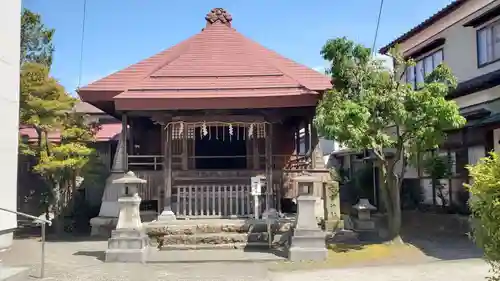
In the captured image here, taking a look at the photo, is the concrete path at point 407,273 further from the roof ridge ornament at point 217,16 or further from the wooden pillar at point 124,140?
the roof ridge ornament at point 217,16

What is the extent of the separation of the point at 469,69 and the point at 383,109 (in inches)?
271

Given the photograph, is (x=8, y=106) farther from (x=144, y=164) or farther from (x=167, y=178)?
(x=167, y=178)

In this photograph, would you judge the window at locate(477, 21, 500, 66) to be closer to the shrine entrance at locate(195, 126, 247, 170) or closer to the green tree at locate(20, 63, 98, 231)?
the shrine entrance at locate(195, 126, 247, 170)

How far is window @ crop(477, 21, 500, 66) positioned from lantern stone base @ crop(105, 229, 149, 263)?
463 inches

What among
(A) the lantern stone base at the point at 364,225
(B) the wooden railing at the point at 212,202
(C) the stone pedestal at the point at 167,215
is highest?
(B) the wooden railing at the point at 212,202

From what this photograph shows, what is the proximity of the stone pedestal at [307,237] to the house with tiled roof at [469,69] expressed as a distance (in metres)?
4.79

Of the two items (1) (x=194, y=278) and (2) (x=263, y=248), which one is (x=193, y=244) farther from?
(1) (x=194, y=278)

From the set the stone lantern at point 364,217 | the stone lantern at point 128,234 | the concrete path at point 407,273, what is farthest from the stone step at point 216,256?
the stone lantern at point 364,217

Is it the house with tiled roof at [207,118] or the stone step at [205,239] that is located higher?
the house with tiled roof at [207,118]

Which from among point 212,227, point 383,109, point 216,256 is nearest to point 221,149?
point 212,227

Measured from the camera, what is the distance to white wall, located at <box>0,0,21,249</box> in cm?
1138

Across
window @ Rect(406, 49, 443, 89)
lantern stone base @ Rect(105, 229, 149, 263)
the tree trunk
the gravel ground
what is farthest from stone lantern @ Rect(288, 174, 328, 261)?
window @ Rect(406, 49, 443, 89)

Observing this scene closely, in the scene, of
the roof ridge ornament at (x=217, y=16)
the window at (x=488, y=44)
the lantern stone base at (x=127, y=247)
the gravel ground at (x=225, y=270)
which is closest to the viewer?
the gravel ground at (x=225, y=270)

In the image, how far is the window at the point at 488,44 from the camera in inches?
597
